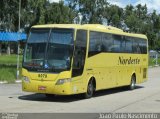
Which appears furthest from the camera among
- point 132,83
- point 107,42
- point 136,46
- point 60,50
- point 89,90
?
point 136,46

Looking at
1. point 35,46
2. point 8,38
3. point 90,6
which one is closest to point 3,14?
point 8,38

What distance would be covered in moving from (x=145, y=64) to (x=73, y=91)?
33.7 ft

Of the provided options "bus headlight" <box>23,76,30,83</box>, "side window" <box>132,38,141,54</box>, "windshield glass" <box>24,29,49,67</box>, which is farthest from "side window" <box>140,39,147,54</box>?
"bus headlight" <box>23,76,30,83</box>

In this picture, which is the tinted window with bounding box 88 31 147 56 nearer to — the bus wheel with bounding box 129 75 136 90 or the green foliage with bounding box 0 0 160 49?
the bus wheel with bounding box 129 75 136 90

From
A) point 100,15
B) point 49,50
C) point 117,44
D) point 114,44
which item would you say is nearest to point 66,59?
point 49,50

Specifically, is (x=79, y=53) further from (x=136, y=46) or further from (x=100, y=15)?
(x=100, y=15)

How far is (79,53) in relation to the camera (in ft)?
60.1

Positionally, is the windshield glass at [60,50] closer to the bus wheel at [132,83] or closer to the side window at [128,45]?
the side window at [128,45]

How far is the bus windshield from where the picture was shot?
17641 mm

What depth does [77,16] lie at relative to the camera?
349ft

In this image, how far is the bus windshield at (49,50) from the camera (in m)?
17.6

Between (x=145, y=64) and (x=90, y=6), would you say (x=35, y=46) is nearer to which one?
(x=145, y=64)

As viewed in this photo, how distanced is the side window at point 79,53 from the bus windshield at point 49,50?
1.03 ft

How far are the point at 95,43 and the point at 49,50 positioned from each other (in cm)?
262
